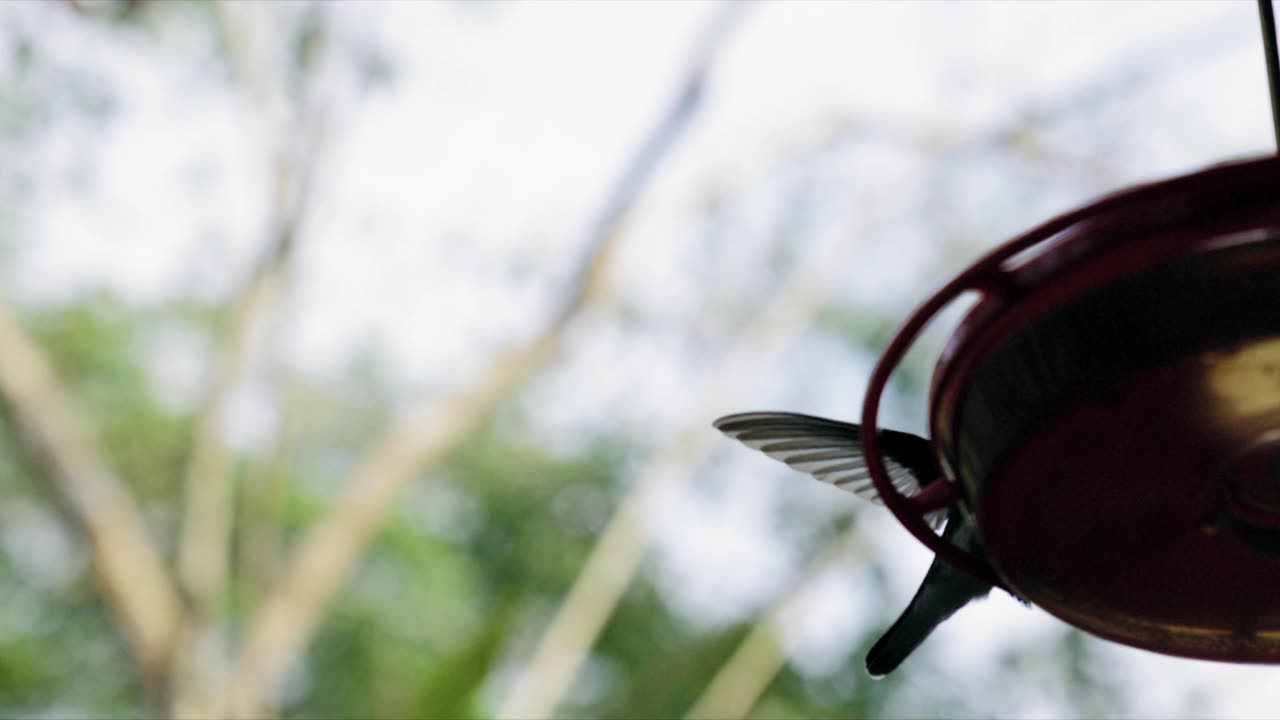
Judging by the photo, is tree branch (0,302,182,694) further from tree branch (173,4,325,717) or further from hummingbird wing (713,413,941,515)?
hummingbird wing (713,413,941,515)

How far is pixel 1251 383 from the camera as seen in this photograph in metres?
0.94

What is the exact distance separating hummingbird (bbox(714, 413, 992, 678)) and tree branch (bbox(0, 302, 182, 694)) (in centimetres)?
327

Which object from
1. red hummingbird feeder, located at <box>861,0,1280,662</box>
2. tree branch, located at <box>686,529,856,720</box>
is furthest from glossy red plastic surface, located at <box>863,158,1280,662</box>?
tree branch, located at <box>686,529,856,720</box>

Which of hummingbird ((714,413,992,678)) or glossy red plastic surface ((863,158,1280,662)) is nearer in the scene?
glossy red plastic surface ((863,158,1280,662))

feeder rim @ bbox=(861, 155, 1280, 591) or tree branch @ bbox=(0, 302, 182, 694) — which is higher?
feeder rim @ bbox=(861, 155, 1280, 591)

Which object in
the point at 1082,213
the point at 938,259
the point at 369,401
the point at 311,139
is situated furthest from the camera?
the point at 369,401

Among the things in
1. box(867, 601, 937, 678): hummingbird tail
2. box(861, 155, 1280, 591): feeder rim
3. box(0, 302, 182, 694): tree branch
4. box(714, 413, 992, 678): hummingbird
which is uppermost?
box(861, 155, 1280, 591): feeder rim

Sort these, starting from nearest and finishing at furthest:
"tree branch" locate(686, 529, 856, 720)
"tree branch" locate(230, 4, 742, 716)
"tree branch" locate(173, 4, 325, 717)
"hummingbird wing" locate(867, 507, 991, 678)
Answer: "hummingbird wing" locate(867, 507, 991, 678) < "tree branch" locate(230, 4, 742, 716) < "tree branch" locate(173, 4, 325, 717) < "tree branch" locate(686, 529, 856, 720)

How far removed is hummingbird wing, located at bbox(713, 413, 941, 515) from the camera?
139 centimetres

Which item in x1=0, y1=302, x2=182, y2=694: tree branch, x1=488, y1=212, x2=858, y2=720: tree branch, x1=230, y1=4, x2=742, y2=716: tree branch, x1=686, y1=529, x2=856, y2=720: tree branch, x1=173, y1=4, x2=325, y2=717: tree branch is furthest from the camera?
x1=686, y1=529, x2=856, y2=720: tree branch

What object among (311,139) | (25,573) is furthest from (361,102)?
(25,573)

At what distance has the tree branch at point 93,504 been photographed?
168 inches

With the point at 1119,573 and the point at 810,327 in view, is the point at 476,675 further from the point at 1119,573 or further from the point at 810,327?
the point at 810,327

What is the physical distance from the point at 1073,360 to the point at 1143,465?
0.11 metres
